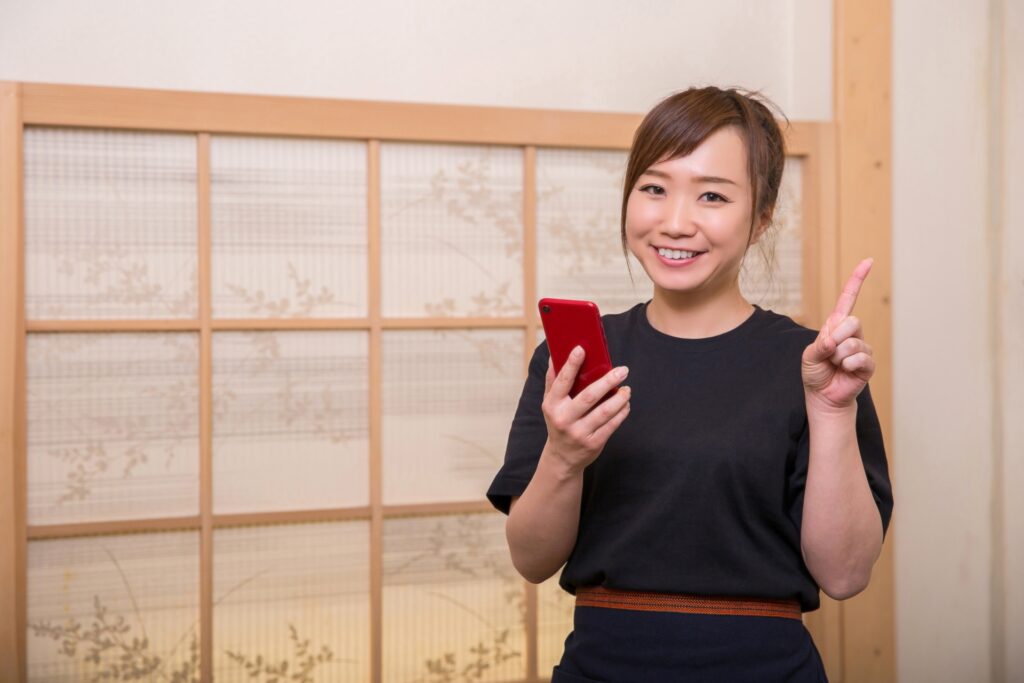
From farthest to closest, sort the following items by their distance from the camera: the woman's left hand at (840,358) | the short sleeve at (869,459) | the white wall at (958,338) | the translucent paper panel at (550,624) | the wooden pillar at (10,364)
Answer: the white wall at (958,338), the translucent paper panel at (550,624), the wooden pillar at (10,364), the short sleeve at (869,459), the woman's left hand at (840,358)

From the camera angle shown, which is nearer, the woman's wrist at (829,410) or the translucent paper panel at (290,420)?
the woman's wrist at (829,410)

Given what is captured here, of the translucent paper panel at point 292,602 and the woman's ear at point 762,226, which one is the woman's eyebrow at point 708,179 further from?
the translucent paper panel at point 292,602

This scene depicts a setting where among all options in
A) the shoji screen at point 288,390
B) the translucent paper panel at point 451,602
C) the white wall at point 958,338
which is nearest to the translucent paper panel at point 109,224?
the shoji screen at point 288,390

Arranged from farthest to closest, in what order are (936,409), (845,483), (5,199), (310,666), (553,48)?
(936,409)
(553,48)
(310,666)
(5,199)
(845,483)

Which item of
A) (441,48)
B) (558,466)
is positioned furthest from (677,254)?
(441,48)

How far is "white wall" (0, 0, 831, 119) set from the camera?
1.68 m

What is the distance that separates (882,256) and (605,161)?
59 centimetres

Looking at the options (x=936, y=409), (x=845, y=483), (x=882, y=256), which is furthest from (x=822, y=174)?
(x=845, y=483)

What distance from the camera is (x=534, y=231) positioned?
1853 millimetres

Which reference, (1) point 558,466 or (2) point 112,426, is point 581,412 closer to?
(1) point 558,466

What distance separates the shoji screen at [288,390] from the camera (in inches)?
65.5

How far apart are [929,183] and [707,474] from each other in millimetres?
1354

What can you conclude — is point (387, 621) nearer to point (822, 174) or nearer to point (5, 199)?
point (5, 199)

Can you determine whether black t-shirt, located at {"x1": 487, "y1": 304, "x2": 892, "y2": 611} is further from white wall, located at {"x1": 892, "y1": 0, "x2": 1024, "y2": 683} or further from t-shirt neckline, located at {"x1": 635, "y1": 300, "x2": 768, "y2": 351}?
white wall, located at {"x1": 892, "y1": 0, "x2": 1024, "y2": 683}
